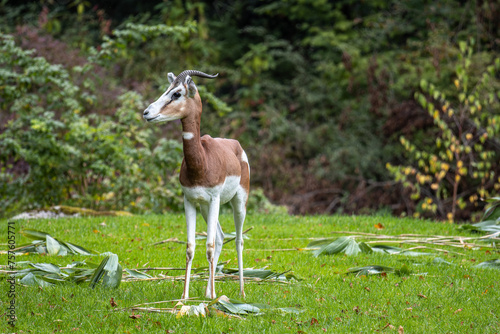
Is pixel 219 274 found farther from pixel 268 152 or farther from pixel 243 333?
pixel 268 152

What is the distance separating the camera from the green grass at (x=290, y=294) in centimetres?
397

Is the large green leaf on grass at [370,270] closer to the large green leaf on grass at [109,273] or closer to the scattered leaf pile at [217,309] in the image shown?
the scattered leaf pile at [217,309]

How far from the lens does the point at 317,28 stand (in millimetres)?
15664

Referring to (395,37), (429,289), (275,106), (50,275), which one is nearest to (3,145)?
(50,275)

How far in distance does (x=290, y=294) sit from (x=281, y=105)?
11942 millimetres

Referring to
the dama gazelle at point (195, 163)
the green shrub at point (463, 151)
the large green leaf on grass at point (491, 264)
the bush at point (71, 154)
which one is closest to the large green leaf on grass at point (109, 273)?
the dama gazelle at point (195, 163)

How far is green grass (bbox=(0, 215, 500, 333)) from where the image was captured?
3973 mm

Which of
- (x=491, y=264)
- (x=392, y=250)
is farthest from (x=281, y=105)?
(x=491, y=264)

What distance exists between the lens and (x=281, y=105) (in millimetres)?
16281

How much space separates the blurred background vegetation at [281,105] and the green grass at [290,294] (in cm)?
233

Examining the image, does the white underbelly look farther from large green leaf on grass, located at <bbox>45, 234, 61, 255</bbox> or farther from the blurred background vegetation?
the blurred background vegetation

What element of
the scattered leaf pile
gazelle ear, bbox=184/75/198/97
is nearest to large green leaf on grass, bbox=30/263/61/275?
the scattered leaf pile

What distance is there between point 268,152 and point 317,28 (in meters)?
4.18

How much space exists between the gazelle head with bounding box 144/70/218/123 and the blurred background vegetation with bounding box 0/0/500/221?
4.48 metres
